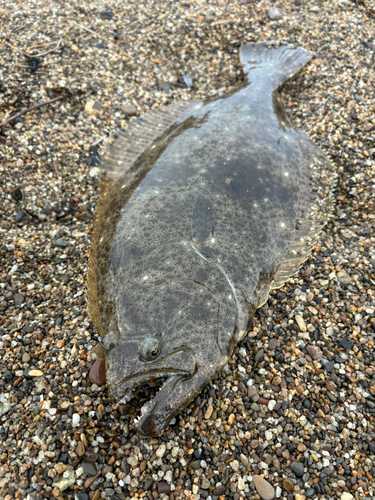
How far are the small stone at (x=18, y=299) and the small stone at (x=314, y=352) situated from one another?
2.38 metres

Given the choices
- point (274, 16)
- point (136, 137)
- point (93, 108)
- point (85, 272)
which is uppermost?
point (274, 16)

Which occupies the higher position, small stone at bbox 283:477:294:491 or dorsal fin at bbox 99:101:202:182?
dorsal fin at bbox 99:101:202:182

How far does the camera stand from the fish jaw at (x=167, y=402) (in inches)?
86.0

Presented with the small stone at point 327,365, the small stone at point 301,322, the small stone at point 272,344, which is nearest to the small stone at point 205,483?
the small stone at point 272,344

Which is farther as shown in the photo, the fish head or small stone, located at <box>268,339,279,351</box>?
small stone, located at <box>268,339,279,351</box>

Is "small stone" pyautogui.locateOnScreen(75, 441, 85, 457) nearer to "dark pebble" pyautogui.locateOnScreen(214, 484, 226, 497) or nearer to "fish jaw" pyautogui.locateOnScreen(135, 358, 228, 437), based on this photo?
"fish jaw" pyautogui.locateOnScreen(135, 358, 228, 437)

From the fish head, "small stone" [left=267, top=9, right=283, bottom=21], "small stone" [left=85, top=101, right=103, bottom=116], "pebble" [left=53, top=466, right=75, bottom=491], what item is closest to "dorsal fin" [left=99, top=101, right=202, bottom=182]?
"small stone" [left=85, top=101, right=103, bottom=116]

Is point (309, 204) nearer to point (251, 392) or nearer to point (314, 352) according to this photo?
point (314, 352)

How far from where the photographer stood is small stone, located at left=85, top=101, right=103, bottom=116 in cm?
423

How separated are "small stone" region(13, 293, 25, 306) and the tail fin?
3.51 m

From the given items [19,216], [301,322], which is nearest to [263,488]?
[301,322]

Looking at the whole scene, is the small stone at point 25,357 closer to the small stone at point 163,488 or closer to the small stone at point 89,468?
the small stone at point 89,468

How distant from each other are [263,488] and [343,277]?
5.81 ft

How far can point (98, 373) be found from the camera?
8.58 feet
